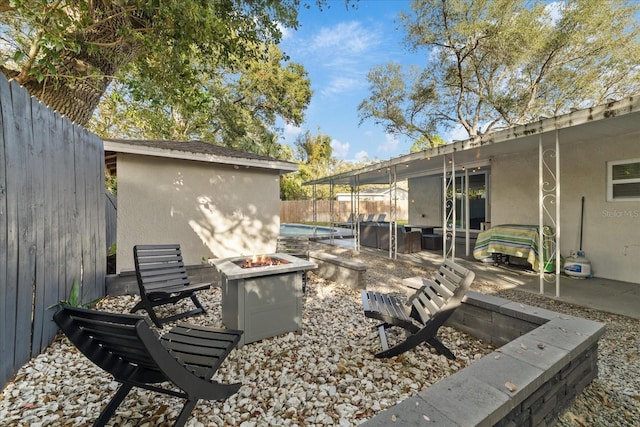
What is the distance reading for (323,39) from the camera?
500 inches

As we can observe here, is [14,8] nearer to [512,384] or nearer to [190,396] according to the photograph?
[190,396]

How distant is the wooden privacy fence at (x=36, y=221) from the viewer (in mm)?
2268

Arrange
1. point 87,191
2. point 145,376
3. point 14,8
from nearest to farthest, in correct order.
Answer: point 145,376
point 14,8
point 87,191

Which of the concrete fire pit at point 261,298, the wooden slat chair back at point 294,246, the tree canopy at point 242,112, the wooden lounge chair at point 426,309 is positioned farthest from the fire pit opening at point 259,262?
the tree canopy at point 242,112

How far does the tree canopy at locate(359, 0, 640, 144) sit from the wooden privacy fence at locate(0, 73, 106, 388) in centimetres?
1448

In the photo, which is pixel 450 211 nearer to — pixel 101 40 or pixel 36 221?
pixel 36 221

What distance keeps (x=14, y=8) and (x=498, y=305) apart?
6881mm

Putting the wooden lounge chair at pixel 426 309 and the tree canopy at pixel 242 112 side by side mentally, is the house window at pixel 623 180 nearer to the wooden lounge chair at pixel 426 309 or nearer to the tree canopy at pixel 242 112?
the wooden lounge chair at pixel 426 309

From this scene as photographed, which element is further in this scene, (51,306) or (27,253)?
(51,306)

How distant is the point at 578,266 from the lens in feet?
18.0

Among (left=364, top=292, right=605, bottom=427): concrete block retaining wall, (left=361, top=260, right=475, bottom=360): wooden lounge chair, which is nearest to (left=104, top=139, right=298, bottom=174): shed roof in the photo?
(left=361, top=260, right=475, bottom=360): wooden lounge chair

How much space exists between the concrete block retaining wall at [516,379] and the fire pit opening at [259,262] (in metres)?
2.16

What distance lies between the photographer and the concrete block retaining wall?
1.45 metres

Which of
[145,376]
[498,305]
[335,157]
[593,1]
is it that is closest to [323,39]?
[593,1]
